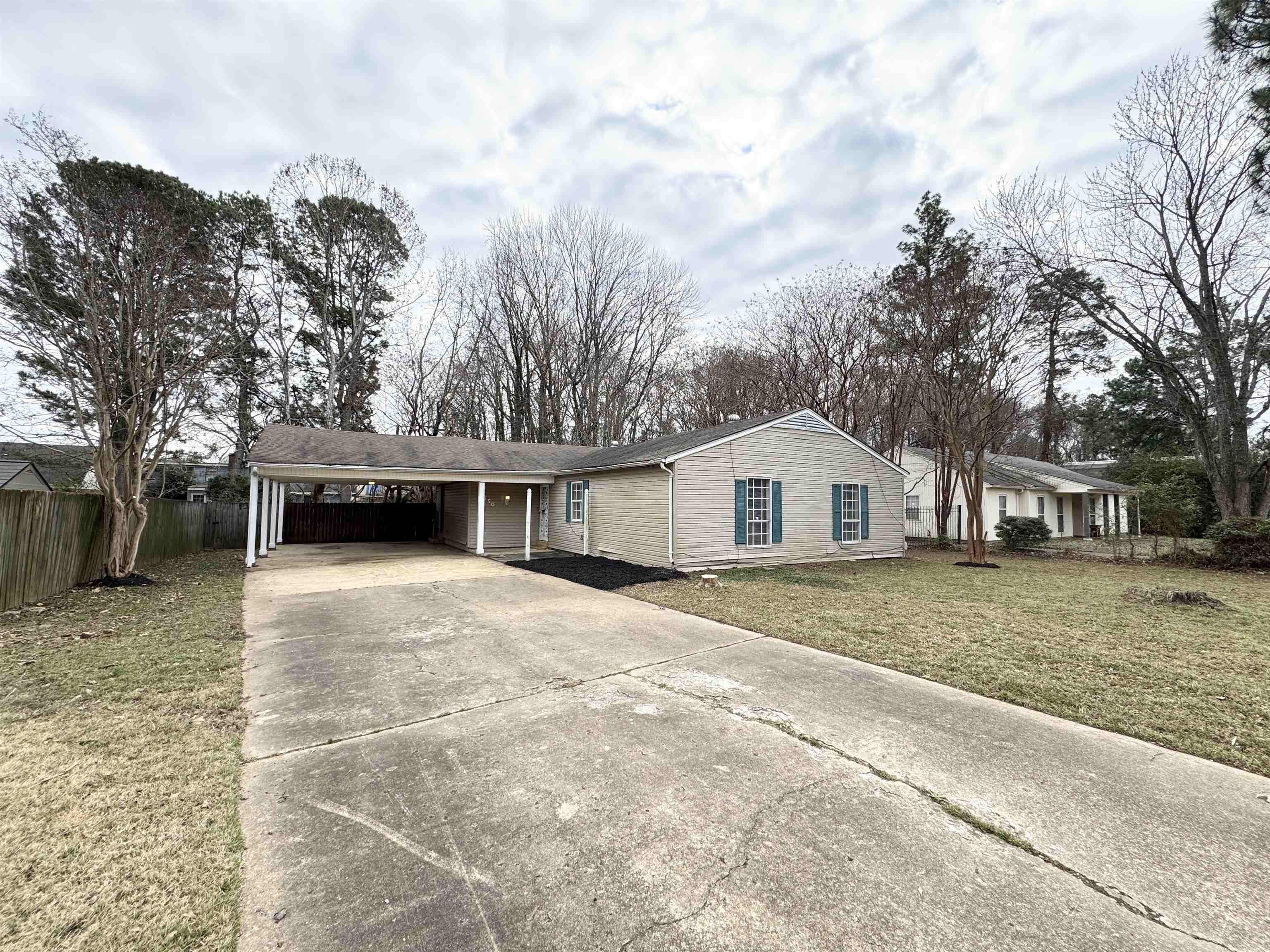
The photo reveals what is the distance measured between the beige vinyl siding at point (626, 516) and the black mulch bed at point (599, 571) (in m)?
0.32

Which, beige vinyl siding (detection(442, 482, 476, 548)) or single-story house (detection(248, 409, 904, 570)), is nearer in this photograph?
single-story house (detection(248, 409, 904, 570))

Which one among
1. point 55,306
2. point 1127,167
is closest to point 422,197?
point 55,306

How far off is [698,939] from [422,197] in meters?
24.0

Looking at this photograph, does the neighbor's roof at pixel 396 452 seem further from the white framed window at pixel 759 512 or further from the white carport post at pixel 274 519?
the white framed window at pixel 759 512

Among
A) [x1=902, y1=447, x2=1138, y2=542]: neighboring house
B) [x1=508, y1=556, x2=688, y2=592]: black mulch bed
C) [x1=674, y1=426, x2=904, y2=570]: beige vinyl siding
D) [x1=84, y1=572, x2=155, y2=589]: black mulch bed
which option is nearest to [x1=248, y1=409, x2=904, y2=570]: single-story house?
[x1=674, y1=426, x2=904, y2=570]: beige vinyl siding

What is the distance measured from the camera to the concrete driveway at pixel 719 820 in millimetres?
1841

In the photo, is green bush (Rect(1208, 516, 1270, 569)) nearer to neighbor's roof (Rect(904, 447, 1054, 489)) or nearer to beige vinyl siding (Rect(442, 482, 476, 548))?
neighbor's roof (Rect(904, 447, 1054, 489))

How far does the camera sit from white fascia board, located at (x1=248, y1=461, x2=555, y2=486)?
11.5 m

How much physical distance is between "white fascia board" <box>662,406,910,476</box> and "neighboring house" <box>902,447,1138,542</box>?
559 centimetres

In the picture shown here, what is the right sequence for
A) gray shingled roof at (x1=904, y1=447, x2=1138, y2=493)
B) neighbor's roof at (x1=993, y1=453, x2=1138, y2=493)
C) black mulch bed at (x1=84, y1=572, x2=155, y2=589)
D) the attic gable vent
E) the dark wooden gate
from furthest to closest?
neighbor's roof at (x1=993, y1=453, x2=1138, y2=493) < gray shingled roof at (x1=904, y1=447, x2=1138, y2=493) < the dark wooden gate < the attic gable vent < black mulch bed at (x1=84, y1=572, x2=155, y2=589)

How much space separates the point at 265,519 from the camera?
13.6m

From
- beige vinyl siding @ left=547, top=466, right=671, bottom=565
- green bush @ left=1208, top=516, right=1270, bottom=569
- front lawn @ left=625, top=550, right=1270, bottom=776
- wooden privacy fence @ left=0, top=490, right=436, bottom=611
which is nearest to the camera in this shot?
front lawn @ left=625, top=550, right=1270, bottom=776

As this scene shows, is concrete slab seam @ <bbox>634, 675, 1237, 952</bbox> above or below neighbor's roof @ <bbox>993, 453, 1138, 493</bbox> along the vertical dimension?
below

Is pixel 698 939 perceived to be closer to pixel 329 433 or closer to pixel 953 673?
pixel 953 673
